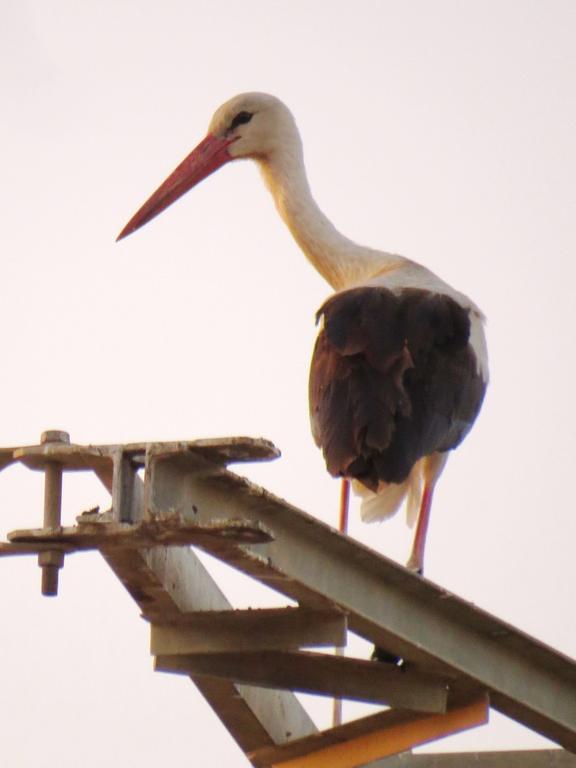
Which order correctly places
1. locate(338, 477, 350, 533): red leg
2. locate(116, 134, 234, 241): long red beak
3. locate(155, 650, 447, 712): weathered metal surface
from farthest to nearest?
locate(116, 134, 234, 241): long red beak
locate(338, 477, 350, 533): red leg
locate(155, 650, 447, 712): weathered metal surface

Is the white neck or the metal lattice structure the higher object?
the white neck

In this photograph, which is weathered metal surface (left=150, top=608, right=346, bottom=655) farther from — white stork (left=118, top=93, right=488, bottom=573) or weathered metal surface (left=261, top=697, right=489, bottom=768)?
white stork (left=118, top=93, right=488, bottom=573)

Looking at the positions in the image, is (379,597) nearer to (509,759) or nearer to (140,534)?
(140,534)

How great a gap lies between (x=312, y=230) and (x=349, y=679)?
16.6ft

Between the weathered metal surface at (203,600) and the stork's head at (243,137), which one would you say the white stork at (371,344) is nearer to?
the stork's head at (243,137)

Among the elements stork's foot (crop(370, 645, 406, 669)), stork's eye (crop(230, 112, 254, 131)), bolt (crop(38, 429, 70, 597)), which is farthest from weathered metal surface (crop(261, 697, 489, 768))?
stork's eye (crop(230, 112, 254, 131))

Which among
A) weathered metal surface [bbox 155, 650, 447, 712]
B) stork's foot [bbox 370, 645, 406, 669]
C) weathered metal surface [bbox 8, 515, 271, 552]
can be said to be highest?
weathered metal surface [bbox 8, 515, 271, 552]

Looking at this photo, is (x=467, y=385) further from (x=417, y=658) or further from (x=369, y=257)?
(x=417, y=658)

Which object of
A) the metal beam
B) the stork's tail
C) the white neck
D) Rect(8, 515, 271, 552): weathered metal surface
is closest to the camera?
Rect(8, 515, 271, 552): weathered metal surface

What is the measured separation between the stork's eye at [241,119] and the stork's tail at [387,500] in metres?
2.60

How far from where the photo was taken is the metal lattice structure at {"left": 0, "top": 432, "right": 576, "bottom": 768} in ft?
15.2

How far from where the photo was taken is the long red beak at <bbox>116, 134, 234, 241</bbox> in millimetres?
10844

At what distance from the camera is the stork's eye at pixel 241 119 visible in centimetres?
1144

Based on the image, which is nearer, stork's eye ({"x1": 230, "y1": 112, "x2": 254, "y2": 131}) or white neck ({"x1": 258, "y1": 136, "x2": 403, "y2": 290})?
white neck ({"x1": 258, "y1": 136, "x2": 403, "y2": 290})
